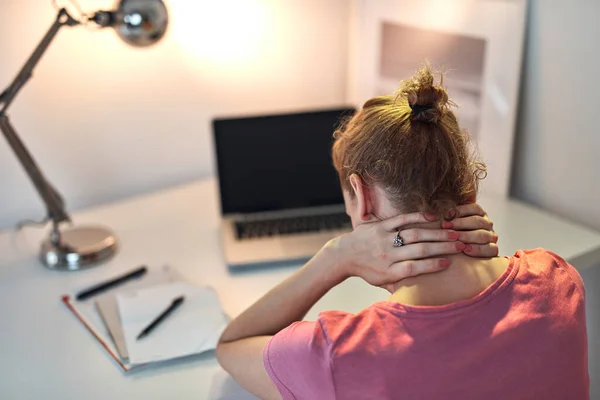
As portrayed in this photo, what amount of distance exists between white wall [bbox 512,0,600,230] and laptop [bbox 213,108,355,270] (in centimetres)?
39

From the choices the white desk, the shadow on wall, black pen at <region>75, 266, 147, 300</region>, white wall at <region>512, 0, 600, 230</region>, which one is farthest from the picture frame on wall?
black pen at <region>75, 266, 147, 300</region>

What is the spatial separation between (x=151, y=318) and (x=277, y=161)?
18.0 inches

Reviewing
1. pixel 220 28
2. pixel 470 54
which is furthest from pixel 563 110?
pixel 220 28

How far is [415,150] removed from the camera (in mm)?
853

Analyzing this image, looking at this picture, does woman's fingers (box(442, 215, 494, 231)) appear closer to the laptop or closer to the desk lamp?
the laptop

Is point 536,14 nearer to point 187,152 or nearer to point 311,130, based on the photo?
point 311,130

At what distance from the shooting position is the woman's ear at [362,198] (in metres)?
0.90

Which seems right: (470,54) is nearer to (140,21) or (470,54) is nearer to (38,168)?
Result: (140,21)

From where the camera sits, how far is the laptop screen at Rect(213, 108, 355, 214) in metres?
1.45

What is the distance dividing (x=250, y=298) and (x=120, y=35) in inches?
21.5

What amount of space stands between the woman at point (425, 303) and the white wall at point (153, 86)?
0.79m

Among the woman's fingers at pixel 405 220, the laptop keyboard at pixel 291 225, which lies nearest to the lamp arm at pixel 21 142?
the laptop keyboard at pixel 291 225

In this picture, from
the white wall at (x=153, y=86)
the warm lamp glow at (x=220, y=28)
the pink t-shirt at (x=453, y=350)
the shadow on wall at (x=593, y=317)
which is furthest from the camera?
the warm lamp glow at (x=220, y=28)

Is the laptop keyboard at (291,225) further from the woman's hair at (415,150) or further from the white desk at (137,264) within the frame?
the woman's hair at (415,150)
